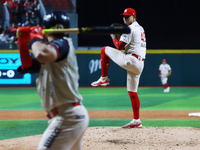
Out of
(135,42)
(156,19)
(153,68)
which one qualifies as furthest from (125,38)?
(156,19)

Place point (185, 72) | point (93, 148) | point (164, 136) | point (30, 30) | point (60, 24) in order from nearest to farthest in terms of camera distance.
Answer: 1. point (30, 30)
2. point (60, 24)
3. point (93, 148)
4. point (164, 136)
5. point (185, 72)

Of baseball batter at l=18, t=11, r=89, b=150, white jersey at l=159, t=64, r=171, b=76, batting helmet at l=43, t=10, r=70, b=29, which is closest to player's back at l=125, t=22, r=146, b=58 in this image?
batting helmet at l=43, t=10, r=70, b=29

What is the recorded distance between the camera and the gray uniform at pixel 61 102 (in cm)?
263

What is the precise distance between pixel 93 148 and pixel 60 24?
2.49 meters

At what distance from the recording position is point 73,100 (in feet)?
8.87

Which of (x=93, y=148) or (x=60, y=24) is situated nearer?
(x=60, y=24)

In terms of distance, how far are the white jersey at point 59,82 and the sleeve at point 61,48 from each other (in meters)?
0.05

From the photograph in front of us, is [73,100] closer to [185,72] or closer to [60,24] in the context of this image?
[60,24]

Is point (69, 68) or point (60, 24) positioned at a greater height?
point (60, 24)

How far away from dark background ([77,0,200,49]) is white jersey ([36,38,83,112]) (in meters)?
19.4

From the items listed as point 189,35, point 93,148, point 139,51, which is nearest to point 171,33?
point 189,35

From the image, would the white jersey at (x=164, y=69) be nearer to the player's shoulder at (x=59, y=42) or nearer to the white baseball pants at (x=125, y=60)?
the white baseball pants at (x=125, y=60)

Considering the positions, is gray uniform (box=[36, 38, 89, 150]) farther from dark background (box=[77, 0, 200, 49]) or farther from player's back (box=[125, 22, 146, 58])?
dark background (box=[77, 0, 200, 49])

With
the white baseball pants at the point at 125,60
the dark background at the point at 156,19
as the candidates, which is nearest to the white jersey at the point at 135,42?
the white baseball pants at the point at 125,60
